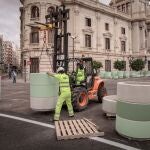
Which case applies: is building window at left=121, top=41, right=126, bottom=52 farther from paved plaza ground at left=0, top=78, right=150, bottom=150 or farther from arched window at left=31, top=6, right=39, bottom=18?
paved plaza ground at left=0, top=78, right=150, bottom=150

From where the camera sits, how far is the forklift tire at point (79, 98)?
10.4 metres

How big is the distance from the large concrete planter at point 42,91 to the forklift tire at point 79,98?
1028 mm

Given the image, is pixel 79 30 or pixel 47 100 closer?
pixel 47 100

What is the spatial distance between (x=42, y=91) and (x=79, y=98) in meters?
1.88

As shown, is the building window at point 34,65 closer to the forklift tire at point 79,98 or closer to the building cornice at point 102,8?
the building cornice at point 102,8

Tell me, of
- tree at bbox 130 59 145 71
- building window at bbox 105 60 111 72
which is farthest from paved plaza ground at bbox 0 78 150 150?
tree at bbox 130 59 145 71

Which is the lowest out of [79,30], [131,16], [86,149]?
[86,149]

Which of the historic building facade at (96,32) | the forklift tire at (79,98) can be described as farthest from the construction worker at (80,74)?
the historic building facade at (96,32)

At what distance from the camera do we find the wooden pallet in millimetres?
6891

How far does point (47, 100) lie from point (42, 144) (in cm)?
351

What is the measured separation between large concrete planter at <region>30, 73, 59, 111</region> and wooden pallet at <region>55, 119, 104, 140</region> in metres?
1.53

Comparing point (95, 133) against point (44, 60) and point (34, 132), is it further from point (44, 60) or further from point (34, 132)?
point (44, 60)

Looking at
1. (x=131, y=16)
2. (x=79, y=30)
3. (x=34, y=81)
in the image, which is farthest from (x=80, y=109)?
(x=131, y=16)

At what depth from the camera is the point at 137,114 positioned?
21.9ft
